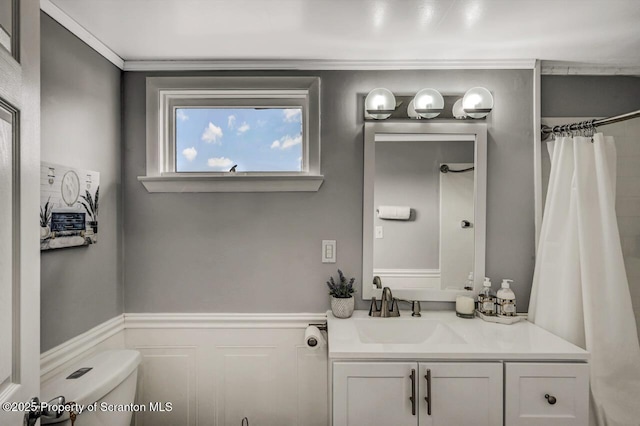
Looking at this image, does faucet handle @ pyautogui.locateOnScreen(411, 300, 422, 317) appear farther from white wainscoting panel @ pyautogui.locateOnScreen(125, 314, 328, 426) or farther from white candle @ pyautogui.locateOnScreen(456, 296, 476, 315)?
white wainscoting panel @ pyautogui.locateOnScreen(125, 314, 328, 426)

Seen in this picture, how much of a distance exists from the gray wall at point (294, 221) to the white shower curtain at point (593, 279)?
213mm

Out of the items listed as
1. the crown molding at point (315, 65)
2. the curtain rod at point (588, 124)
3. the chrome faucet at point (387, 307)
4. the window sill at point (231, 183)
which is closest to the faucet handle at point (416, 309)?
the chrome faucet at point (387, 307)

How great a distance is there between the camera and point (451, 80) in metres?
2.11

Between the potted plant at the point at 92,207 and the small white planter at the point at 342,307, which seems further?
the small white planter at the point at 342,307

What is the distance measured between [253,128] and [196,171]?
0.40 m

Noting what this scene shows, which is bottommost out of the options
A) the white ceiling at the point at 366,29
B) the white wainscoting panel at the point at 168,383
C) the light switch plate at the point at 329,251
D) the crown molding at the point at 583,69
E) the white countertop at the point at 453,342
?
the white wainscoting panel at the point at 168,383

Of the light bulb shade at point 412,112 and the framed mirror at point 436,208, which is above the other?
the light bulb shade at point 412,112

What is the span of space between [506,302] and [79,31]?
2371mm

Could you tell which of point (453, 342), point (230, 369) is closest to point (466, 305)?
point (453, 342)

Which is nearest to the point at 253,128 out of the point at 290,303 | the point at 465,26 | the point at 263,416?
the point at 290,303

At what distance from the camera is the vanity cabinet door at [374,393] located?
1.53 m

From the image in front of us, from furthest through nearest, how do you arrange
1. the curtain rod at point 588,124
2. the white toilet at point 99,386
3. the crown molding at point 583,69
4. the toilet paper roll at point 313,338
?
the crown molding at point 583,69
the toilet paper roll at point 313,338
the curtain rod at point 588,124
the white toilet at point 99,386

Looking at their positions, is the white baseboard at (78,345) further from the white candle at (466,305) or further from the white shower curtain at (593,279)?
the white shower curtain at (593,279)

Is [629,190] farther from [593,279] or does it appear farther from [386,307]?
[386,307]
